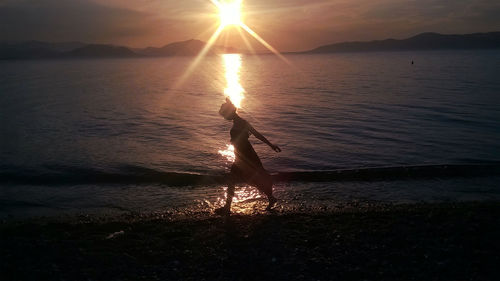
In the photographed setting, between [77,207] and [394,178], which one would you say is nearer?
[77,207]

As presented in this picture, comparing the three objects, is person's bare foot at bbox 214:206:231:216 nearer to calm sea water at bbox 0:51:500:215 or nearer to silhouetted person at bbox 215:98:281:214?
silhouetted person at bbox 215:98:281:214

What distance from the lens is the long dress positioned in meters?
9.59

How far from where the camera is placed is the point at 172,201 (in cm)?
1209

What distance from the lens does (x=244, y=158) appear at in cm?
970

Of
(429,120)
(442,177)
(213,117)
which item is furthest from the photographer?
(213,117)

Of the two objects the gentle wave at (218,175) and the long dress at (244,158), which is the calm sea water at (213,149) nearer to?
the gentle wave at (218,175)

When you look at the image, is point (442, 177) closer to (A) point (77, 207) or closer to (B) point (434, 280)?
(B) point (434, 280)

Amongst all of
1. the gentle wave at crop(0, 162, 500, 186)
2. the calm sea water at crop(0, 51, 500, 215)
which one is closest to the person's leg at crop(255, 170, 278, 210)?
the calm sea water at crop(0, 51, 500, 215)

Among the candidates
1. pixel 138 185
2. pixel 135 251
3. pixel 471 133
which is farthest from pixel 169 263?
pixel 471 133

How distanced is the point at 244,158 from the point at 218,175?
224 inches

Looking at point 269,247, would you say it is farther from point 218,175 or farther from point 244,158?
point 218,175

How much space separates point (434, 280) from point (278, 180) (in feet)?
27.9

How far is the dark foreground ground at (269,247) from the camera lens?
6.41 metres

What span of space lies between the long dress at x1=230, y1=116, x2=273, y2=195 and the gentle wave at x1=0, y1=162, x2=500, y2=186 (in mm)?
4522
